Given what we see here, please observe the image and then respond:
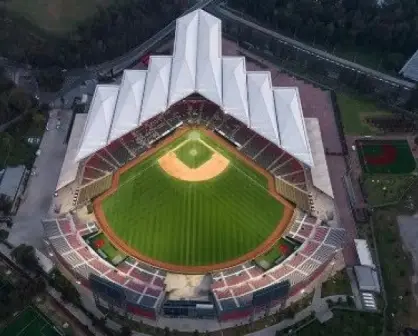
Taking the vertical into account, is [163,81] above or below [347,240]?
above

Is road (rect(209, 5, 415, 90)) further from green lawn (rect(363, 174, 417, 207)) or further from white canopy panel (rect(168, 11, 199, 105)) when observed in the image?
green lawn (rect(363, 174, 417, 207))

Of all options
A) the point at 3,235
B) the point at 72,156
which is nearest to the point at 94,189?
the point at 72,156

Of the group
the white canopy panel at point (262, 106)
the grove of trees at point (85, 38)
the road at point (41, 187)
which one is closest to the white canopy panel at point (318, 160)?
the white canopy panel at point (262, 106)

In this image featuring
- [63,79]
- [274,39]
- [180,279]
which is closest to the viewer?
[180,279]

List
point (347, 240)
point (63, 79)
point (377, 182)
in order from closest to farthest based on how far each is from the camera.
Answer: point (347, 240) → point (377, 182) → point (63, 79)

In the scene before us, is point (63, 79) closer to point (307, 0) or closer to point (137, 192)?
point (137, 192)

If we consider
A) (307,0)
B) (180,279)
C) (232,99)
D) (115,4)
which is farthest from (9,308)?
(307,0)

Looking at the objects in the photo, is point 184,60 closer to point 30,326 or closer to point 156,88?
point 156,88
